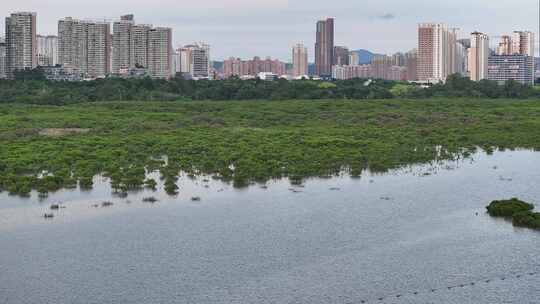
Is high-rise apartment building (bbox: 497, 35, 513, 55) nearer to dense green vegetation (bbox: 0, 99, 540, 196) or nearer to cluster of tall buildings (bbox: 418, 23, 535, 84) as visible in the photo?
cluster of tall buildings (bbox: 418, 23, 535, 84)

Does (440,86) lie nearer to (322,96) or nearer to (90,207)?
(322,96)

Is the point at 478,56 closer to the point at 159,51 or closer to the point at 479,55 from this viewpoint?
the point at 479,55

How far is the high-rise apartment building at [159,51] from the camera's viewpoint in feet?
443

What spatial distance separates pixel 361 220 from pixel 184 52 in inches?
5844

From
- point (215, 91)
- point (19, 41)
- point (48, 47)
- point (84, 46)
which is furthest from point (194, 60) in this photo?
point (215, 91)

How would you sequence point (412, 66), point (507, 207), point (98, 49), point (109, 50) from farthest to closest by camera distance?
point (412, 66)
point (109, 50)
point (98, 49)
point (507, 207)

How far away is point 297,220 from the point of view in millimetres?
26375

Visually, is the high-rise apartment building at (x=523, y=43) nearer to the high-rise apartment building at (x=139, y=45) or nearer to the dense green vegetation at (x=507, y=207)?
the high-rise apartment building at (x=139, y=45)

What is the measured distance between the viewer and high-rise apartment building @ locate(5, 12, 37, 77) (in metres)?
120

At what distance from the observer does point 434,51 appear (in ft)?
502

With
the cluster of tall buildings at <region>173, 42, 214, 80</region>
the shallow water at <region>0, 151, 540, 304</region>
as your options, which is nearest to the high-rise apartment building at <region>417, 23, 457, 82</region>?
the cluster of tall buildings at <region>173, 42, 214, 80</region>

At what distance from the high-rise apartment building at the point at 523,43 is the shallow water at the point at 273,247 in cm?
12176

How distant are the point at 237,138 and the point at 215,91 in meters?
42.1

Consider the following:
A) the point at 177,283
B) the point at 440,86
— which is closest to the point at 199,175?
the point at 177,283
